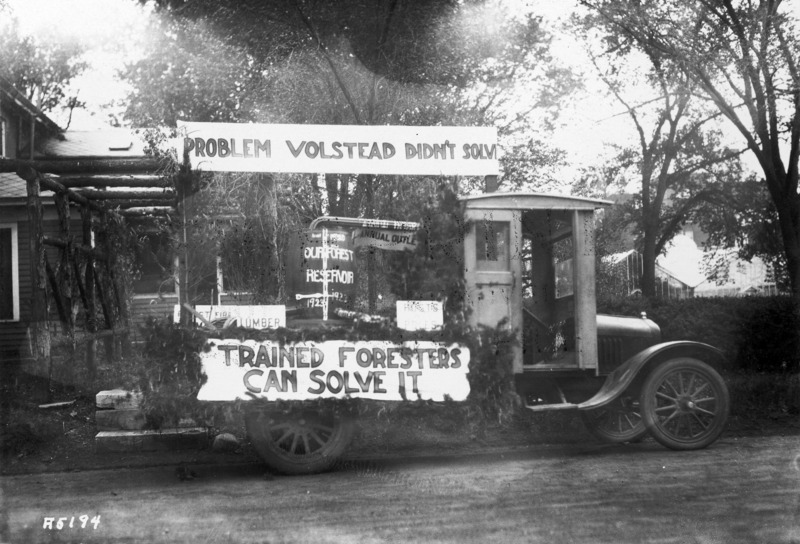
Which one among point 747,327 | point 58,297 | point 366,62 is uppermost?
point 366,62

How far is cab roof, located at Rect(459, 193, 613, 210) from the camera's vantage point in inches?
230

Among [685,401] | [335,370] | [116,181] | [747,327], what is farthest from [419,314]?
[747,327]

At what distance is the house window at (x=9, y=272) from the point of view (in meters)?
15.5

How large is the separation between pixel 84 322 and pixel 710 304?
27.5ft

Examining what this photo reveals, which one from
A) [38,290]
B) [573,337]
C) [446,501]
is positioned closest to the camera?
[446,501]

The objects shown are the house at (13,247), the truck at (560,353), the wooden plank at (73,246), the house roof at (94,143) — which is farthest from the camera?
the house roof at (94,143)

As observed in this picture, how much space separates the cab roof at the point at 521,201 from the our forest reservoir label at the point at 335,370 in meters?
1.12

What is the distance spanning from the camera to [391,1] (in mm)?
11773

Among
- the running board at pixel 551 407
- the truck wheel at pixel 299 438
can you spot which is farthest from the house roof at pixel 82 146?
the running board at pixel 551 407

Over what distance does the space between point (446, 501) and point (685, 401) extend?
8.25 feet

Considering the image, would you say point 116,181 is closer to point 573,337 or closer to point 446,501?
point 573,337

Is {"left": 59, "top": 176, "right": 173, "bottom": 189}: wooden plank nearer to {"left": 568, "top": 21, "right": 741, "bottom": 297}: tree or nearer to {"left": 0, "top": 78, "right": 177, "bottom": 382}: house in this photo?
{"left": 0, "top": 78, "right": 177, "bottom": 382}: house

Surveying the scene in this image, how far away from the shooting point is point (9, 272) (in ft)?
51.3

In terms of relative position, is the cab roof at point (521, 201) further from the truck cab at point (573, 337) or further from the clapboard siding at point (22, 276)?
the clapboard siding at point (22, 276)
